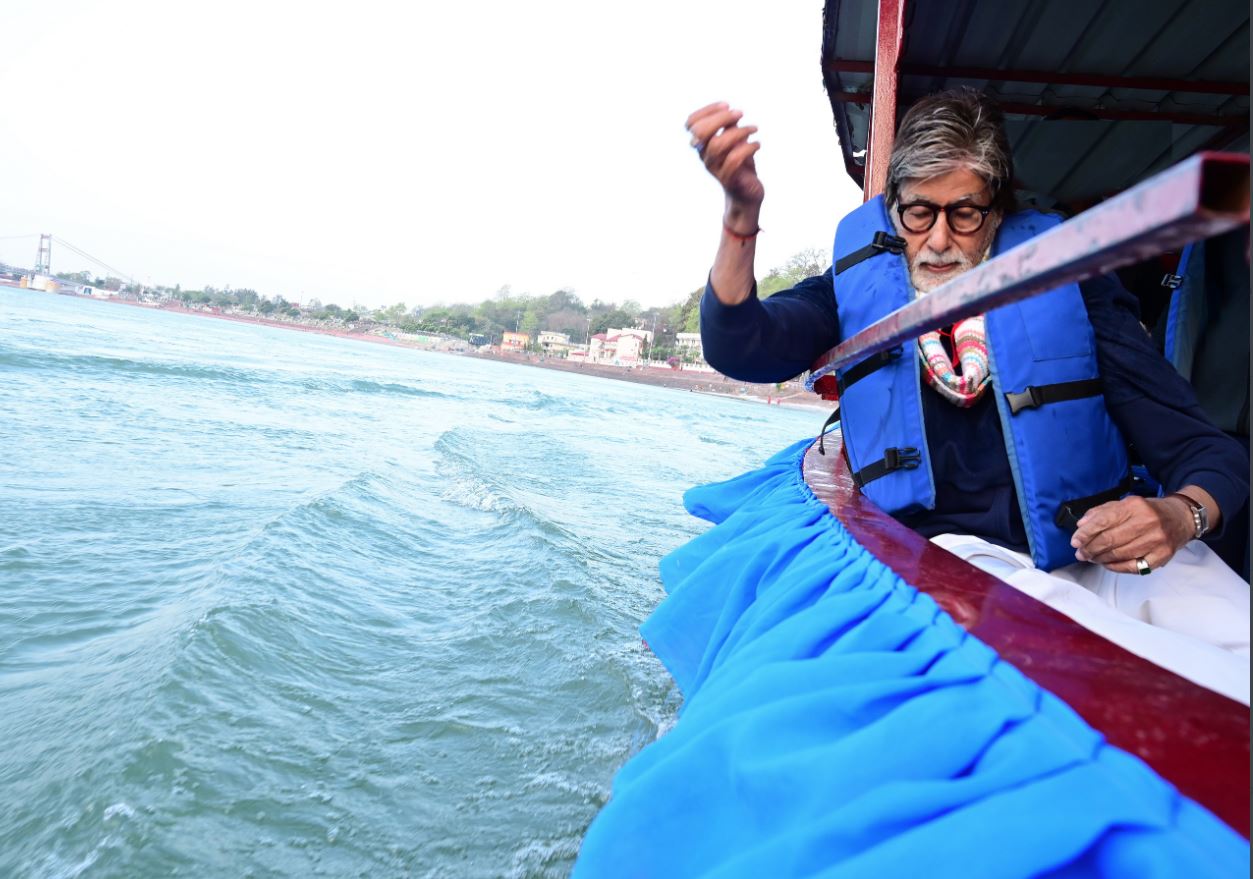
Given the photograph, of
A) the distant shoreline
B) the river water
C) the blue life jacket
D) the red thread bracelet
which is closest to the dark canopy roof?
the blue life jacket

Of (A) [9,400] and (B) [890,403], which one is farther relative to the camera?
(A) [9,400]


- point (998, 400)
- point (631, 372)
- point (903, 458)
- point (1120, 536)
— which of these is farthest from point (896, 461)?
point (631, 372)

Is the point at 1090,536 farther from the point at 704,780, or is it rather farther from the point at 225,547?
the point at 225,547

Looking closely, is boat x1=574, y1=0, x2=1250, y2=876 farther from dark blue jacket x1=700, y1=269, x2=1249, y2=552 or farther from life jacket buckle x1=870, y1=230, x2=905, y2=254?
life jacket buckle x1=870, y1=230, x2=905, y2=254

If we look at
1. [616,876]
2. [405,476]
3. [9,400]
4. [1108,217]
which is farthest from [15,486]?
[1108,217]

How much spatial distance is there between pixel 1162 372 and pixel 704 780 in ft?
5.07

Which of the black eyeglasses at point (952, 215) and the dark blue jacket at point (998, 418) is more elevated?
the black eyeglasses at point (952, 215)

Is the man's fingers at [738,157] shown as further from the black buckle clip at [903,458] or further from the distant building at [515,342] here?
the distant building at [515,342]

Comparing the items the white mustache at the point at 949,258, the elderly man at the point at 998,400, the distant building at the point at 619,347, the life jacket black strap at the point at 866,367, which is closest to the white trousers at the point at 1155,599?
the elderly man at the point at 998,400

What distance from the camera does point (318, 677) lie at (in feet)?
11.6

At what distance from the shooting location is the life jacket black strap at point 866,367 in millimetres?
1942

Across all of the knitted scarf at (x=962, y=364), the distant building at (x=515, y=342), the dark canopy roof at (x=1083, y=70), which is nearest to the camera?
the knitted scarf at (x=962, y=364)

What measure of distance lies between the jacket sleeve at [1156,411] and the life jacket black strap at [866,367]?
0.46 metres

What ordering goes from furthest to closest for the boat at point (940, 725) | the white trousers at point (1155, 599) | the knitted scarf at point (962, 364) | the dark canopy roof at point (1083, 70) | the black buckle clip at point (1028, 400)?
the dark canopy roof at point (1083, 70) < the knitted scarf at point (962, 364) < the black buckle clip at point (1028, 400) < the white trousers at point (1155, 599) < the boat at point (940, 725)
